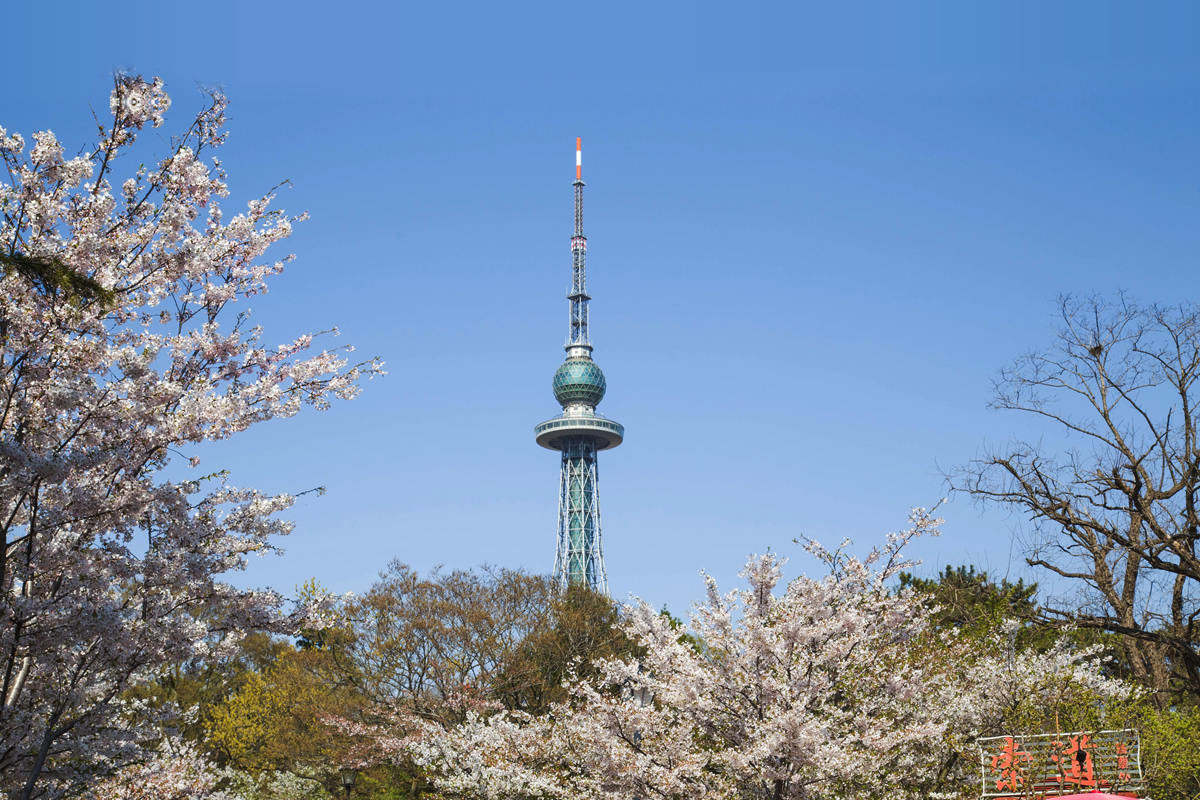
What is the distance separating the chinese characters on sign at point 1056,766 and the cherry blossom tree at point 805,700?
57cm

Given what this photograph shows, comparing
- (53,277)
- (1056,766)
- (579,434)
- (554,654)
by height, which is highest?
(579,434)

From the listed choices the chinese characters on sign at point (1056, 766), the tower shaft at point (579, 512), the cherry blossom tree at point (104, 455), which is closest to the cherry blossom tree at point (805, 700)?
the chinese characters on sign at point (1056, 766)

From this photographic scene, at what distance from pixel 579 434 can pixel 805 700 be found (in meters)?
76.9

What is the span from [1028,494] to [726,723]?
17.7 ft

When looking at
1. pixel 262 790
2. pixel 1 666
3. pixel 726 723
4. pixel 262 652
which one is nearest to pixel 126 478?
pixel 1 666

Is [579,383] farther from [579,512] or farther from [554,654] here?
[554,654]

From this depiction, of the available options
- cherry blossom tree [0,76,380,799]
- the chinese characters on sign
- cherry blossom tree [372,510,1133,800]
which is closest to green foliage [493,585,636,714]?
cherry blossom tree [372,510,1133,800]

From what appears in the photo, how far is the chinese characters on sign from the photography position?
10.0 m

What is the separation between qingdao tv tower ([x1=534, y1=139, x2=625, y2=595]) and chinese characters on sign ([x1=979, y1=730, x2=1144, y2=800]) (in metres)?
71.4

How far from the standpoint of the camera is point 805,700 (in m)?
9.58

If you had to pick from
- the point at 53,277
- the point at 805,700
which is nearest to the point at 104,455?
the point at 53,277

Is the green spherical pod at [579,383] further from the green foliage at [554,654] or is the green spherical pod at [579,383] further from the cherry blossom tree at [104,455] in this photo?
the cherry blossom tree at [104,455]

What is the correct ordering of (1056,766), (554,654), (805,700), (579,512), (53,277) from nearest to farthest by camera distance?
1. (53,277)
2. (805,700)
3. (1056,766)
4. (554,654)
5. (579,512)

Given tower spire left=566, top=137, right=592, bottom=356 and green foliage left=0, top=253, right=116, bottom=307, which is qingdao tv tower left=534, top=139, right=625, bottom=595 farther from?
green foliage left=0, top=253, right=116, bottom=307
